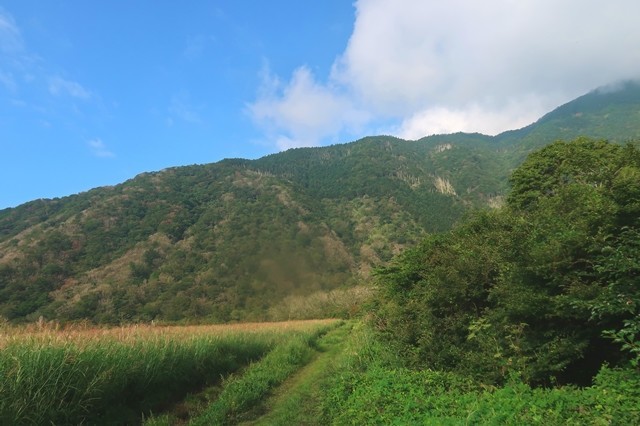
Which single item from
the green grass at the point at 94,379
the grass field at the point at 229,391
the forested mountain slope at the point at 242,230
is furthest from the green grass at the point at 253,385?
the forested mountain slope at the point at 242,230

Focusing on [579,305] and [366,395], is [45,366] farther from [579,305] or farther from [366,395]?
[579,305]

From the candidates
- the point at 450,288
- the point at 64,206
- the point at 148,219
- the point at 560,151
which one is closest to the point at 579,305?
the point at 450,288

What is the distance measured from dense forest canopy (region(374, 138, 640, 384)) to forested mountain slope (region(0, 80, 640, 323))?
1758 cm

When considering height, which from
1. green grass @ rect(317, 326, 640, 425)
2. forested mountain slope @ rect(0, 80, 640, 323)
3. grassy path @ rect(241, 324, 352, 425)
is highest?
forested mountain slope @ rect(0, 80, 640, 323)

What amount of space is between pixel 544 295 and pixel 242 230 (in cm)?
4903

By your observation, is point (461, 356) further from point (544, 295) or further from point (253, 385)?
point (253, 385)

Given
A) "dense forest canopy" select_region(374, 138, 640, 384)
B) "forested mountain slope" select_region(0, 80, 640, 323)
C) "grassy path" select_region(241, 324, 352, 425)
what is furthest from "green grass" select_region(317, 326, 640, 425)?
"forested mountain slope" select_region(0, 80, 640, 323)

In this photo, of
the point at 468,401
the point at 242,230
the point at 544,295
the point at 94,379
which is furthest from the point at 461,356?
the point at 242,230

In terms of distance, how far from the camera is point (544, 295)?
7.13 m

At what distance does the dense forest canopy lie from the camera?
252 inches

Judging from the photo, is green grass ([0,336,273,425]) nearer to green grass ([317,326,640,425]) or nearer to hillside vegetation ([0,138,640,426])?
hillside vegetation ([0,138,640,426])

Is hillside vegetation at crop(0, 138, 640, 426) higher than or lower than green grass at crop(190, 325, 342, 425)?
higher

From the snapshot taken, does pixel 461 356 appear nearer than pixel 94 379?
No

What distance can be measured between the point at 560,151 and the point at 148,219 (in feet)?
206
